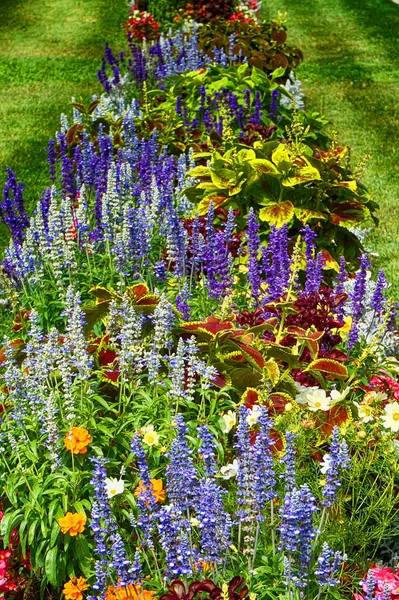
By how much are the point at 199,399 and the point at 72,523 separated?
3.55ft

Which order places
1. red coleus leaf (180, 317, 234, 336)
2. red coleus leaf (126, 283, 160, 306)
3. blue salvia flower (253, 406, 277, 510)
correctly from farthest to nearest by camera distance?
red coleus leaf (126, 283, 160, 306)
red coleus leaf (180, 317, 234, 336)
blue salvia flower (253, 406, 277, 510)

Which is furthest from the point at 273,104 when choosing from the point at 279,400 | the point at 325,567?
the point at 325,567

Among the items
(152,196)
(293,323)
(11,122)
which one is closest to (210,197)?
(152,196)

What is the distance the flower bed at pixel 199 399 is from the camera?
9.78 feet

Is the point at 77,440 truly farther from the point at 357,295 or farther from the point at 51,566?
the point at 357,295

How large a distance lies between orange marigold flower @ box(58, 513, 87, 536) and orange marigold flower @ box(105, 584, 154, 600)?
0.28 meters

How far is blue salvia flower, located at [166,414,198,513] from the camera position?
283 cm

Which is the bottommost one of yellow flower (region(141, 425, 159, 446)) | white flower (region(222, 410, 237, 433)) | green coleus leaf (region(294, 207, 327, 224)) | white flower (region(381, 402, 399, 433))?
green coleus leaf (region(294, 207, 327, 224))

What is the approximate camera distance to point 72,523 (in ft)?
11.1

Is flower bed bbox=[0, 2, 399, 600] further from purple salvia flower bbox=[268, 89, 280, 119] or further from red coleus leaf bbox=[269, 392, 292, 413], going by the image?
purple salvia flower bbox=[268, 89, 280, 119]

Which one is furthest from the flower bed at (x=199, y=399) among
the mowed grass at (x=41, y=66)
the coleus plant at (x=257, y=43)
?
the coleus plant at (x=257, y=43)

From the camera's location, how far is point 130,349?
3826 millimetres

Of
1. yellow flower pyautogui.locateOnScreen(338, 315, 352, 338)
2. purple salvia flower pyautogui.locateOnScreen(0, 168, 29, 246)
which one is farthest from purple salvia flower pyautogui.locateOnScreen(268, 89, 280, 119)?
yellow flower pyautogui.locateOnScreen(338, 315, 352, 338)

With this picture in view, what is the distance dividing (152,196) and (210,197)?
17.8 inches
